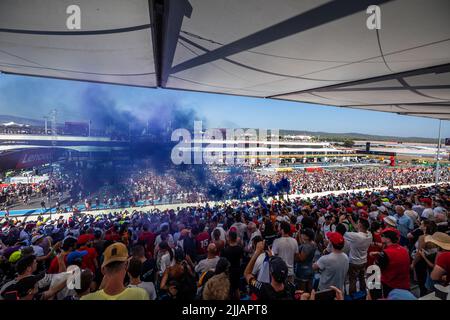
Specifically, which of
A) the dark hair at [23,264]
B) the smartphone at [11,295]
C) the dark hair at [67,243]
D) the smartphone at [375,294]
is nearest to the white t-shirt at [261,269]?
the smartphone at [375,294]

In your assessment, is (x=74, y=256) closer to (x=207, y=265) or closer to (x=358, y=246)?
(x=207, y=265)

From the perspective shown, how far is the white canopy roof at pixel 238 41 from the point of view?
79.4 inches

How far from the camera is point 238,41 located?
2.82 meters

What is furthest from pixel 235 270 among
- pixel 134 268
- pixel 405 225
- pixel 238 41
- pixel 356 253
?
pixel 405 225

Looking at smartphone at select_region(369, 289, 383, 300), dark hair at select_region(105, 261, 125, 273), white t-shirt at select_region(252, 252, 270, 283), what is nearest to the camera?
dark hair at select_region(105, 261, 125, 273)

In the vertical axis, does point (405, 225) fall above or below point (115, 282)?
below

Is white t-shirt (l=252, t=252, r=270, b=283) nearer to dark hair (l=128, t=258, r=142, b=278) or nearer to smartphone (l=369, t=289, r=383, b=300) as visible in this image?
smartphone (l=369, t=289, r=383, b=300)

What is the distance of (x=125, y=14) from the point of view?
2203mm

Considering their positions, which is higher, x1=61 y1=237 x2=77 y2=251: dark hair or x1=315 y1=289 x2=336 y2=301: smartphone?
x1=315 y1=289 x2=336 y2=301: smartphone

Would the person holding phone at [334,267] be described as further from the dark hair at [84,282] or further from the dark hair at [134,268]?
the dark hair at [84,282]

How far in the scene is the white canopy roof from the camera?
2016mm

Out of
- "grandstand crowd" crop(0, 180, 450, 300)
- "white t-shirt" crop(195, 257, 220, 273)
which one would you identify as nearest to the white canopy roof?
"grandstand crowd" crop(0, 180, 450, 300)

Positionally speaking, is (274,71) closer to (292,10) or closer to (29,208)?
(292,10)

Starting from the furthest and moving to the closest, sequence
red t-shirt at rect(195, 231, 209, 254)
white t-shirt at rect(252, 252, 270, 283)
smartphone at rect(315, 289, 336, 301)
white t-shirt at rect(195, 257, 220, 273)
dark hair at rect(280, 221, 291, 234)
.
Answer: red t-shirt at rect(195, 231, 209, 254)
dark hair at rect(280, 221, 291, 234)
white t-shirt at rect(195, 257, 220, 273)
white t-shirt at rect(252, 252, 270, 283)
smartphone at rect(315, 289, 336, 301)
